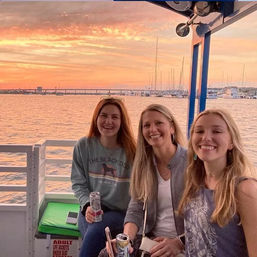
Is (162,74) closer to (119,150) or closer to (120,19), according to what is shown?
(120,19)

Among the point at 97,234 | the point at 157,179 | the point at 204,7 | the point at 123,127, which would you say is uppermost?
the point at 204,7

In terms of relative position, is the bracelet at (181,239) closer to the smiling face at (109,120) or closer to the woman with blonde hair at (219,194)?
the woman with blonde hair at (219,194)

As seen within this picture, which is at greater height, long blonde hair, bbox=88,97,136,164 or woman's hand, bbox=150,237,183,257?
long blonde hair, bbox=88,97,136,164

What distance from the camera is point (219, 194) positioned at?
3.93 ft

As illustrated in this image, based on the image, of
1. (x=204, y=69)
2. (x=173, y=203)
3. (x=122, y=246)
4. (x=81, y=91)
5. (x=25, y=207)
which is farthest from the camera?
(x=81, y=91)

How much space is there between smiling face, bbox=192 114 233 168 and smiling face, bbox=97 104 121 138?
854 mm

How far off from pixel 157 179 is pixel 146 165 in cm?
11

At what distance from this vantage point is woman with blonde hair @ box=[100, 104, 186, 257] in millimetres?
1648

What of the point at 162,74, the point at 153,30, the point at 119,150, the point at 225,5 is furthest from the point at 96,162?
the point at 153,30

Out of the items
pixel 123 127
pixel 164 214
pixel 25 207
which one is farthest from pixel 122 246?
pixel 25 207

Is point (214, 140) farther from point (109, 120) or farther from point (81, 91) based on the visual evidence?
point (81, 91)

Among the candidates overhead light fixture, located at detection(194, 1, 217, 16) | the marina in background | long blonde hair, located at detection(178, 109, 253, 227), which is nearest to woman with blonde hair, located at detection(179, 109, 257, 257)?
long blonde hair, located at detection(178, 109, 253, 227)

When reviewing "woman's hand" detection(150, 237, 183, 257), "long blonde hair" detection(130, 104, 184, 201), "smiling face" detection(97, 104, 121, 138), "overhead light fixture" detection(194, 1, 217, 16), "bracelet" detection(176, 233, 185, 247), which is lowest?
"woman's hand" detection(150, 237, 183, 257)

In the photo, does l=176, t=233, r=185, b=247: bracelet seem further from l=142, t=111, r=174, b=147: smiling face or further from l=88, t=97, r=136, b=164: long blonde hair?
l=88, t=97, r=136, b=164: long blonde hair
